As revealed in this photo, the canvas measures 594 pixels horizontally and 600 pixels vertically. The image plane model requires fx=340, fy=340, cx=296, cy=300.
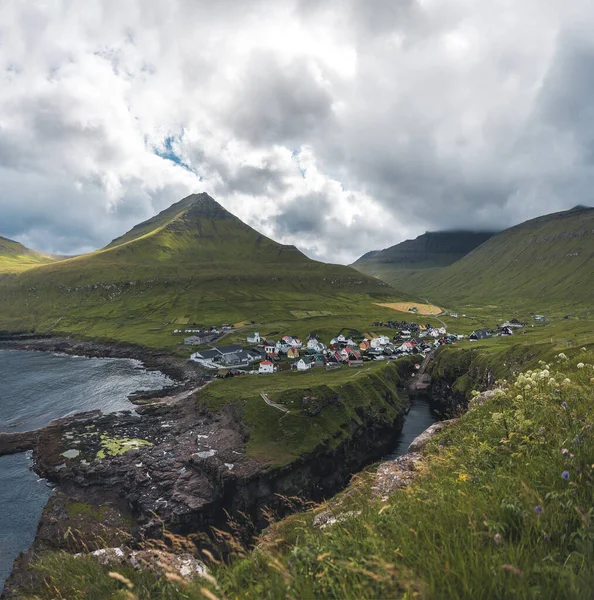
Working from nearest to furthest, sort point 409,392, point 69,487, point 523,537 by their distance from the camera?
point 523,537
point 69,487
point 409,392

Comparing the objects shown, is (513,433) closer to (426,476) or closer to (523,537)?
(426,476)

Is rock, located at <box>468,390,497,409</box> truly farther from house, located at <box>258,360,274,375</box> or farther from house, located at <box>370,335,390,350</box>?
house, located at <box>370,335,390,350</box>

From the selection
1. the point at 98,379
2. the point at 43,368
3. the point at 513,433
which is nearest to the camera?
the point at 513,433

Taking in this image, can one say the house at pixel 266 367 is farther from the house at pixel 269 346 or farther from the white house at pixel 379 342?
the white house at pixel 379 342

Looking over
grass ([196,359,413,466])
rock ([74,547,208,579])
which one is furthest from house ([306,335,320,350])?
rock ([74,547,208,579])

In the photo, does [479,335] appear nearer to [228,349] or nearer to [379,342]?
[379,342]

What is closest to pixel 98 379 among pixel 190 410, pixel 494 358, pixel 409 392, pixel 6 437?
pixel 6 437

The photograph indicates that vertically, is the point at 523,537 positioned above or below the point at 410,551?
above
